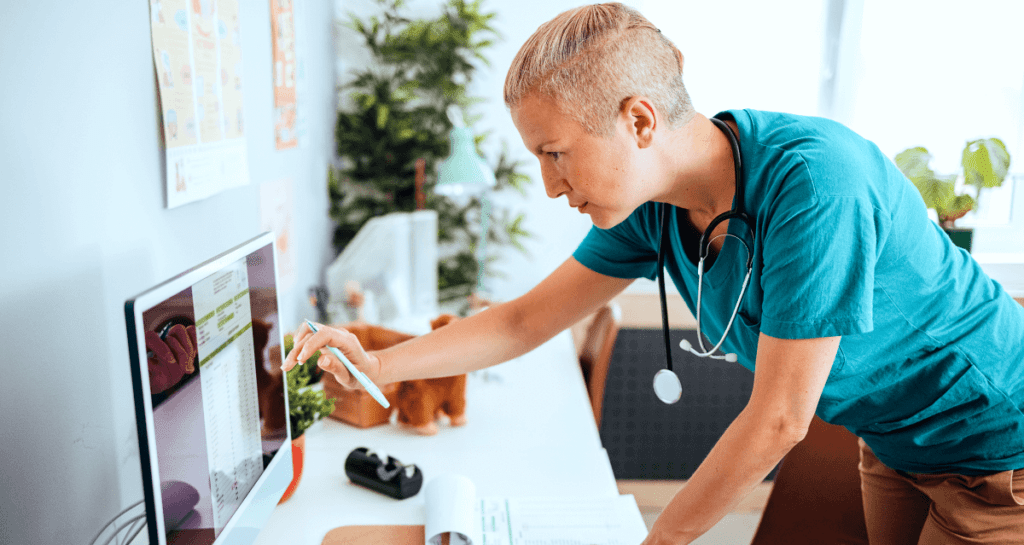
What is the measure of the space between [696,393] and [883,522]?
1442mm

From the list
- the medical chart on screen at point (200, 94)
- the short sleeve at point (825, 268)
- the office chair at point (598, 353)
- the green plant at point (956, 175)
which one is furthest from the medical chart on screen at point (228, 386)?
the green plant at point (956, 175)

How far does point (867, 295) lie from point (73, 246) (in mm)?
883

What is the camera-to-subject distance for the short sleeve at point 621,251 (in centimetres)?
104

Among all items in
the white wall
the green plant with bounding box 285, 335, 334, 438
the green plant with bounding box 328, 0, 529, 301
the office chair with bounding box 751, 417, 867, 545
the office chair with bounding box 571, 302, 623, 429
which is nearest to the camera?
the white wall

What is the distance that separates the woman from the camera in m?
0.70

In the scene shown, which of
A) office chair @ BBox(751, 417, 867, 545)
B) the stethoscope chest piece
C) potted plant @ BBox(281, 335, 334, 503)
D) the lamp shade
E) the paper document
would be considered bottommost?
office chair @ BBox(751, 417, 867, 545)

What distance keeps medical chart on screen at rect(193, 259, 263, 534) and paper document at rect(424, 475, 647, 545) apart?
269mm

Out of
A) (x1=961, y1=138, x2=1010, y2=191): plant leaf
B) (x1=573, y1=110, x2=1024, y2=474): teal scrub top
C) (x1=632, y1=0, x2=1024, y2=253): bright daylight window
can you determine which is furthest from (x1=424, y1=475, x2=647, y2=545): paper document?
(x1=632, y1=0, x2=1024, y2=253): bright daylight window

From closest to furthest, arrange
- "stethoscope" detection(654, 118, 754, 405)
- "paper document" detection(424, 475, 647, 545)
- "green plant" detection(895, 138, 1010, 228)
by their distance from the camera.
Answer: "stethoscope" detection(654, 118, 754, 405), "paper document" detection(424, 475, 647, 545), "green plant" detection(895, 138, 1010, 228)

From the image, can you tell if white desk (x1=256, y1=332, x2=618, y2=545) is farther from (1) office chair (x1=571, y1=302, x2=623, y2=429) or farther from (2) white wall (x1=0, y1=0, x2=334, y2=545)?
(2) white wall (x1=0, y1=0, x2=334, y2=545)

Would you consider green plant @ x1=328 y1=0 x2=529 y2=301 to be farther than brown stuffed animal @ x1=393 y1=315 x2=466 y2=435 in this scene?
Yes

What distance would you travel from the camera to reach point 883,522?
1.07 meters

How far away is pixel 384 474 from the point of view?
1.07 meters

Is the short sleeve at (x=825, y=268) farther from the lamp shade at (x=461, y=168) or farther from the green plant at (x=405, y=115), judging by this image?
the green plant at (x=405, y=115)
